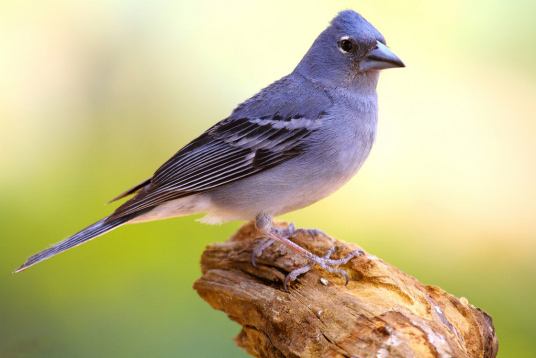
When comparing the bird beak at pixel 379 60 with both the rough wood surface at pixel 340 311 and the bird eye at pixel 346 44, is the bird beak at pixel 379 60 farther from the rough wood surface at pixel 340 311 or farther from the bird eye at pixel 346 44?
the rough wood surface at pixel 340 311

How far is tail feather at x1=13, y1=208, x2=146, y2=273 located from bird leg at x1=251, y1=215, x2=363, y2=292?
44.2 inches

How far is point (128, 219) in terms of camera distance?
15.2 ft

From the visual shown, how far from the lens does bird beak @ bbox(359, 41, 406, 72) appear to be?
14.5 ft

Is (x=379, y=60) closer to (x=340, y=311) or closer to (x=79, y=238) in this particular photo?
(x=340, y=311)

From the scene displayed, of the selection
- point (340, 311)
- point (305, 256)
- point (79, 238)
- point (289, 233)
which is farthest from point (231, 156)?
point (340, 311)

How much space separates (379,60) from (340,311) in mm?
2050

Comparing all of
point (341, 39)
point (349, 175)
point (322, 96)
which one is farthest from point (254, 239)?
point (341, 39)

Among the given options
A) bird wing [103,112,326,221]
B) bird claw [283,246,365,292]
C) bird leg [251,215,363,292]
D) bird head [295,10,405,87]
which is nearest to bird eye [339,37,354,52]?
bird head [295,10,405,87]

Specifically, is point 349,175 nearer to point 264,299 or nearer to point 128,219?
point 264,299

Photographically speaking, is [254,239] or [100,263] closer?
[254,239]

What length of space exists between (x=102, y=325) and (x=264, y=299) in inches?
98.8

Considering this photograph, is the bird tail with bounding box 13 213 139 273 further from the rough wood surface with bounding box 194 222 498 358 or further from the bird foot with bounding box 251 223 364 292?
the bird foot with bounding box 251 223 364 292

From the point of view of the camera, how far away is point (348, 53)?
468 cm

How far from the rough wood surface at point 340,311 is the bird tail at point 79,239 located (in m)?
0.87
